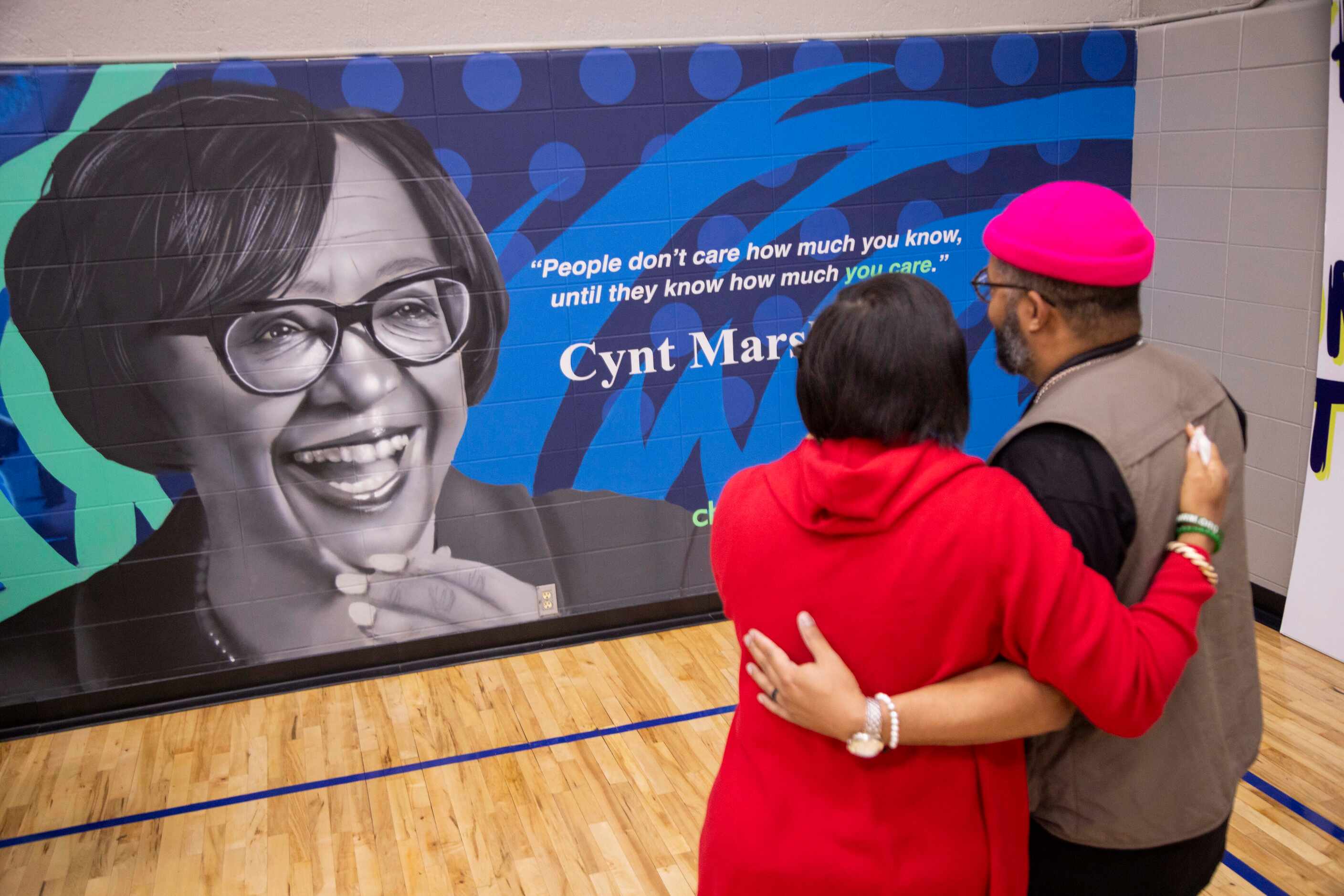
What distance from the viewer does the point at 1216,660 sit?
1258mm

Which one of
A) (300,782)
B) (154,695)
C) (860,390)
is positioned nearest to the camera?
(860,390)

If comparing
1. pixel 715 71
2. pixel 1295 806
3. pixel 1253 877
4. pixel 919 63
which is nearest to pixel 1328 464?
pixel 1295 806

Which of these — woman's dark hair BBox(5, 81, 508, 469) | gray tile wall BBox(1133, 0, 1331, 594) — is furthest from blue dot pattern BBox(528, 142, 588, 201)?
gray tile wall BBox(1133, 0, 1331, 594)

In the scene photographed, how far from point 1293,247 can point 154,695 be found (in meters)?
4.21

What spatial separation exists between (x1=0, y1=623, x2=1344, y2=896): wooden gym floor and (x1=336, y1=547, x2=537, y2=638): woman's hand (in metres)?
0.18

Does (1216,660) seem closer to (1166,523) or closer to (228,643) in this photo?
(1166,523)

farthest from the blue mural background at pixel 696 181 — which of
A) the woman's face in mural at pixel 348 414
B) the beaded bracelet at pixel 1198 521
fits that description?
the beaded bracelet at pixel 1198 521

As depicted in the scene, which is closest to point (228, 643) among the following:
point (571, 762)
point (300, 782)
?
point (300, 782)

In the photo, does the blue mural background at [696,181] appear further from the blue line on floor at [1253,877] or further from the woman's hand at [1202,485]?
the woman's hand at [1202,485]

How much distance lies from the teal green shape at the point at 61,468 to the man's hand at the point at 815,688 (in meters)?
3.02

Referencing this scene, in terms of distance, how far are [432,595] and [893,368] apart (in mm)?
3058

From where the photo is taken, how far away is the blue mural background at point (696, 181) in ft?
11.6

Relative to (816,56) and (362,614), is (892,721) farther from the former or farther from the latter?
(816,56)

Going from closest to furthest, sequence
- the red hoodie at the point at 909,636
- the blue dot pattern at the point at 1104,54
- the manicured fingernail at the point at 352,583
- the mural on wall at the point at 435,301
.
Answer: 1. the red hoodie at the point at 909,636
2. the mural on wall at the point at 435,301
3. the manicured fingernail at the point at 352,583
4. the blue dot pattern at the point at 1104,54
